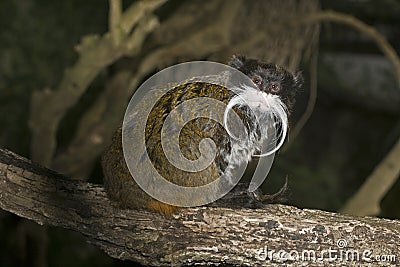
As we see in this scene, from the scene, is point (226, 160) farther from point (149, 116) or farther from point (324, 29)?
point (324, 29)

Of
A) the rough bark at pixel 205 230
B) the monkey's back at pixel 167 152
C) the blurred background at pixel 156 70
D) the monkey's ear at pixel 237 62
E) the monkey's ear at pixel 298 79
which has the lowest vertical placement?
the rough bark at pixel 205 230

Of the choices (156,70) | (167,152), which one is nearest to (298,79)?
(167,152)

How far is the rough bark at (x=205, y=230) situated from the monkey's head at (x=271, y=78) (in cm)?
25

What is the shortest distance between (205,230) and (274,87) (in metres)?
0.34

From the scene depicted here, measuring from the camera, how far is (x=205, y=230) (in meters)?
1.67

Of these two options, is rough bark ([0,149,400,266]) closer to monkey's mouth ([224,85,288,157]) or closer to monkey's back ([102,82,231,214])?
monkey's back ([102,82,231,214])

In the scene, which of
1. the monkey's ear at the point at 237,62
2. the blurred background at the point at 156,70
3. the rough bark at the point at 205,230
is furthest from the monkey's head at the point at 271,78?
the blurred background at the point at 156,70

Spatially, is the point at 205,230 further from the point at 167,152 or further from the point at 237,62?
the point at 237,62

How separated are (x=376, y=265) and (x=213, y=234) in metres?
0.36

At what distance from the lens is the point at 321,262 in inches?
64.8

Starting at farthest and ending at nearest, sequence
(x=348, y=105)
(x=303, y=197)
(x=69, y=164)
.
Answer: (x=348, y=105), (x=303, y=197), (x=69, y=164)

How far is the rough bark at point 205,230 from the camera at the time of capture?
1.65m

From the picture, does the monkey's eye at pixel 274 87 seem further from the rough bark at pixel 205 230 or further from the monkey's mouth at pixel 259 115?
the rough bark at pixel 205 230

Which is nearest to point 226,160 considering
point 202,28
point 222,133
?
point 222,133
